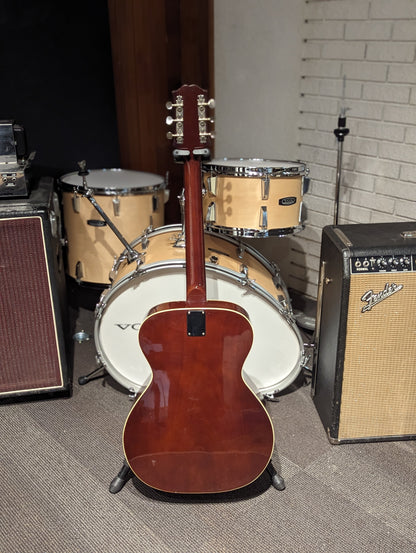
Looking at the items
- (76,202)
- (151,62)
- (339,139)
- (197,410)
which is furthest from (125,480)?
(151,62)

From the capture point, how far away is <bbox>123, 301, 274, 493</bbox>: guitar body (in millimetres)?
1560

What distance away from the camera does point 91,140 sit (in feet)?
9.84

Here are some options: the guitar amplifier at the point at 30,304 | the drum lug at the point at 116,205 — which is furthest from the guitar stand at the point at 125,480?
the drum lug at the point at 116,205

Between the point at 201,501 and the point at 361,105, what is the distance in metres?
1.86

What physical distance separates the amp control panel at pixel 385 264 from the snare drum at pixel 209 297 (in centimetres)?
37

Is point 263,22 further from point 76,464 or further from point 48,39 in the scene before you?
point 76,464

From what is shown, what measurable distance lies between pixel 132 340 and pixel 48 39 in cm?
168

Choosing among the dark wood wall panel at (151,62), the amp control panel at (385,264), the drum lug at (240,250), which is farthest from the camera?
the dark wood wall panel at (151,62)

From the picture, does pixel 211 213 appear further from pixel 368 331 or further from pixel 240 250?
pixel 368 331

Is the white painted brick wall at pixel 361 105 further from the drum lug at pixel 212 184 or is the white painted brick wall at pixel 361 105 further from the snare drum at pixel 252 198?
the drum lug at pixel 212 184

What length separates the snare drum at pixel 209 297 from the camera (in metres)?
1.94

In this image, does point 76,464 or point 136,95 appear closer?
point 76,464

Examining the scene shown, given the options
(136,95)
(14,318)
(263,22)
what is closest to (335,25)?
(263,22)

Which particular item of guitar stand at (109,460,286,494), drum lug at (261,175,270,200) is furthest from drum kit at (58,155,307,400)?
guitar stand at (109,460,286,494)
